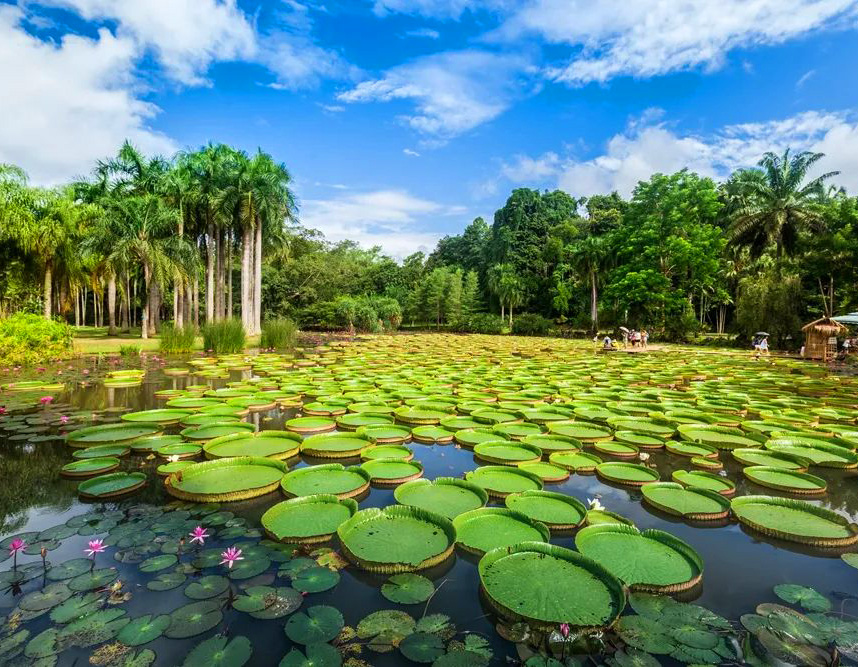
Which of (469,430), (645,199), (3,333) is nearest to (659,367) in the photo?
(469,430)

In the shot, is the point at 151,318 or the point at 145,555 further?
the point at 151,318

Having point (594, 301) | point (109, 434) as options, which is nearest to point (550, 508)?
point (109, 434)

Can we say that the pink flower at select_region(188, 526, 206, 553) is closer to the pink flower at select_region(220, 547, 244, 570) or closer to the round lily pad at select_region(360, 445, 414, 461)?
the pink flower at select_region(220, 547, 244, 570)

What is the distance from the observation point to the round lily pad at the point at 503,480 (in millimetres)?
3691

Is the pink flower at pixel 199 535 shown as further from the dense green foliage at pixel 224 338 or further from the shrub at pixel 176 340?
the shrub at pixel 176 340

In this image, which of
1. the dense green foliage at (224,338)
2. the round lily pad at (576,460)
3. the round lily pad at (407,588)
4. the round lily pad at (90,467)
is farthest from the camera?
the dense green foliage at (224,338)

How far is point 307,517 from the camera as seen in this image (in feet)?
10.1

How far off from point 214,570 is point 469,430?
3.41 m

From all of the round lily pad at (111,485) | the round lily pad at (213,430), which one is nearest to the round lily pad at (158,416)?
the round lily pad at (213,430)

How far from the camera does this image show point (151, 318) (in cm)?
2275

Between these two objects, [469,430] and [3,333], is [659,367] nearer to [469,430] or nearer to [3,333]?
[469,430]

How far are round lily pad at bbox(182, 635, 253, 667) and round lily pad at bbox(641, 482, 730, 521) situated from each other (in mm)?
Answer: 3080

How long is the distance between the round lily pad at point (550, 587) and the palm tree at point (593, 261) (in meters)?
31.5

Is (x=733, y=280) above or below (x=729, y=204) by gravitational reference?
below
